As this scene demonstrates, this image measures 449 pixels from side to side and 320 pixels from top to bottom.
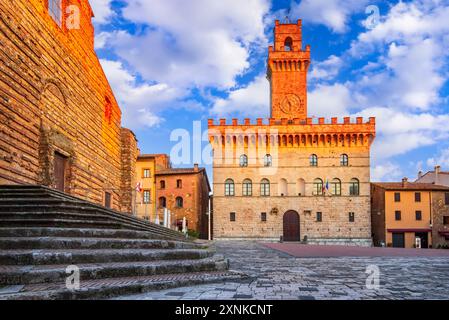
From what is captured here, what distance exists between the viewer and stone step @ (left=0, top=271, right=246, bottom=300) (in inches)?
190

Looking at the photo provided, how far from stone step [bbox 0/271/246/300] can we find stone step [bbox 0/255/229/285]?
129 mm

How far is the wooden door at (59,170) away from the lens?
16078mm

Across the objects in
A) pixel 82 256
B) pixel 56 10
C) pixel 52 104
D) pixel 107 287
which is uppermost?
pixel 56 10

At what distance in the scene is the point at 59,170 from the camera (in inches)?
649

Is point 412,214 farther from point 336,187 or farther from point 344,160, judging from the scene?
point 344,160

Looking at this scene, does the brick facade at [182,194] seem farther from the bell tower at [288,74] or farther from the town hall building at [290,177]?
the bell tower at [288,74]

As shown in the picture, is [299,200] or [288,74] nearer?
[299,200]

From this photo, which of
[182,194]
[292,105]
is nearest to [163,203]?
[182,194]

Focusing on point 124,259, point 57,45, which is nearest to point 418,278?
point 124,259

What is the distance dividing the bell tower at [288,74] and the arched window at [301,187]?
21.6 feet

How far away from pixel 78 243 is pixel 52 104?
9877 mm

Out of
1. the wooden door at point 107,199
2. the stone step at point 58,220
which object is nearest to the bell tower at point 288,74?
the wooden door at point 107,199
